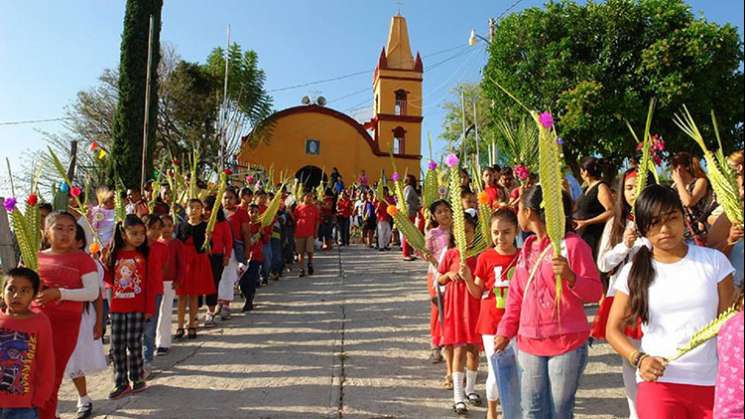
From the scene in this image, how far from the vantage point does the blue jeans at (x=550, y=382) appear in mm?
2873

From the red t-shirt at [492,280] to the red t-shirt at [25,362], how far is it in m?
2.62

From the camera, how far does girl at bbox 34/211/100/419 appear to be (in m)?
4.00

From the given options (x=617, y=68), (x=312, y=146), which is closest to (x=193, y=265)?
(x=617, y=68)

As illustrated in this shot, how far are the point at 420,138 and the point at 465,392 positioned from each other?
3435 centimetres

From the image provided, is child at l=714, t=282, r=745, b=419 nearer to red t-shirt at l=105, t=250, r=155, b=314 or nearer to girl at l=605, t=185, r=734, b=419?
girl at l=605, t=185, r=734, b=419

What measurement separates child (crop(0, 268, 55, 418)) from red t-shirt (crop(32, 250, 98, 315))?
583mm

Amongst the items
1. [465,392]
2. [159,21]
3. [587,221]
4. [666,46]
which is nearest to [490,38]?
[666,46]

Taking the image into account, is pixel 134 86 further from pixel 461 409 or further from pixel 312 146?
pixel 312 146

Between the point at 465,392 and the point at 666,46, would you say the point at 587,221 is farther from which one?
the point at 666,46

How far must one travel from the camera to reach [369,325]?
24.1 feet

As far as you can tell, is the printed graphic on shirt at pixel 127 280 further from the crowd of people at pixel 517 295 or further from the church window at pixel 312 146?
the church window at pixel 312 146

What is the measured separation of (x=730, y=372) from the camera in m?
1.80

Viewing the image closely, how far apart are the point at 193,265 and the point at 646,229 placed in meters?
5.34

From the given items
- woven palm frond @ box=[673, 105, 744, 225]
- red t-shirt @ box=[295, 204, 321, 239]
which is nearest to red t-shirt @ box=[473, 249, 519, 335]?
woven palm frond @ box=[673, 105, 744, 225]
